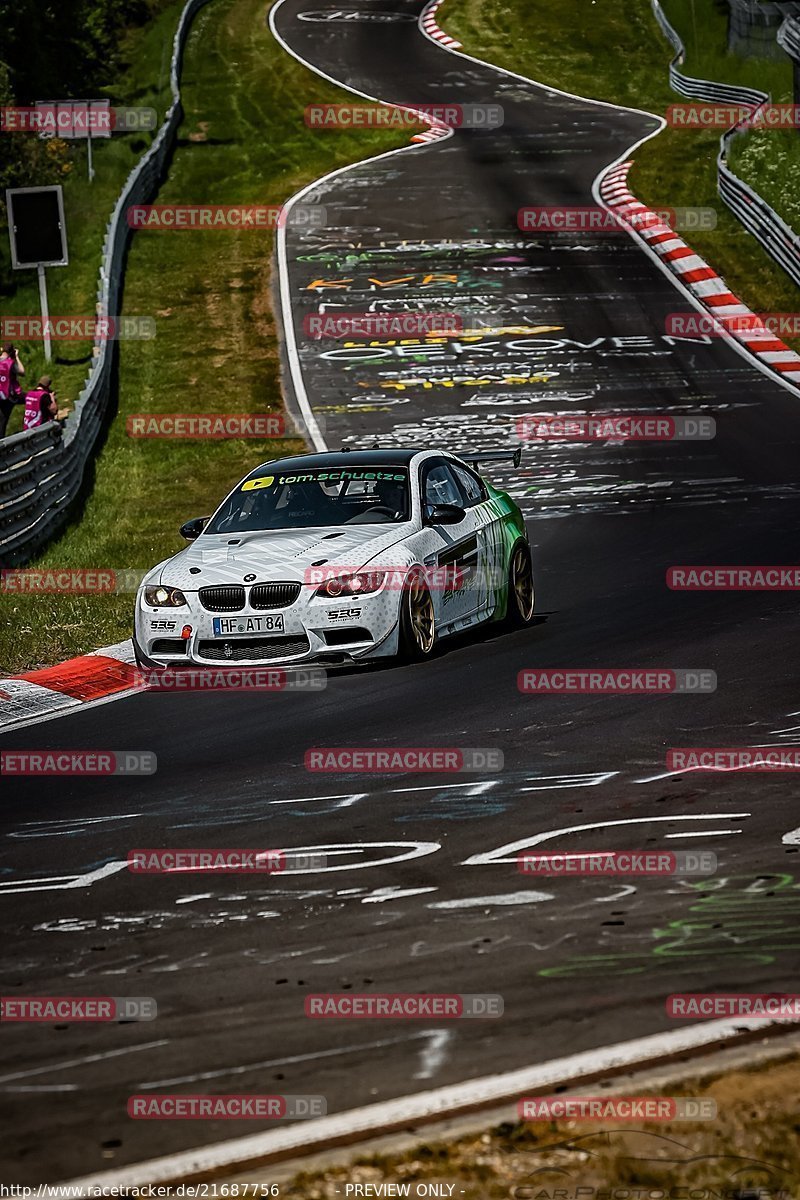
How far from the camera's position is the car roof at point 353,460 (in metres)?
13.3

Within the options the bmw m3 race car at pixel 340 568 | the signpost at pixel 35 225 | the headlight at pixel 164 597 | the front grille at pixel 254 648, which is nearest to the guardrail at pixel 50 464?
the signpost at pixel 35 225

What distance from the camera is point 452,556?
12.5 metres

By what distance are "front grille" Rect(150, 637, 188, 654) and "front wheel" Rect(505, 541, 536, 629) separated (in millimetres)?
2731

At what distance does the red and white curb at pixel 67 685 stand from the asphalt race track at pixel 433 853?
→ 337 mm

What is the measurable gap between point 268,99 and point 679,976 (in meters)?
46.8

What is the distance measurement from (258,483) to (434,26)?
49.1 metres

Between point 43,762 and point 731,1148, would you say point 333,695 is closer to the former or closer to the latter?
point 43,762

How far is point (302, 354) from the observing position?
29.5 metres

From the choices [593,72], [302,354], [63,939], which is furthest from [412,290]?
[63,939]

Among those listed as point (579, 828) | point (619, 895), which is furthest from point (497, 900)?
point (579, 828)

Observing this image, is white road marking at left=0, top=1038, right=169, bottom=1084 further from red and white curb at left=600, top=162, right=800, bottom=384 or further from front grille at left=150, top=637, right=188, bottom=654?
red and white curb at left=600, top=162, right=800, bottom=384

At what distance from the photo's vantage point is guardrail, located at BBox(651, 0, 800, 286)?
3173 cm

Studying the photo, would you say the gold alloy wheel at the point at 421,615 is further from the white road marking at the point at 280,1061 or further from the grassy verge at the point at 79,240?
the grassy verge at the point at 79,240

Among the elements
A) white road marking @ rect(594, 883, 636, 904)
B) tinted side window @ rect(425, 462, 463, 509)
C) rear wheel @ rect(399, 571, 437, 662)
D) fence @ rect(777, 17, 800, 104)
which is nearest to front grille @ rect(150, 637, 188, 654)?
Result: rear wheel @ rect(399, 571, 437, 662)
